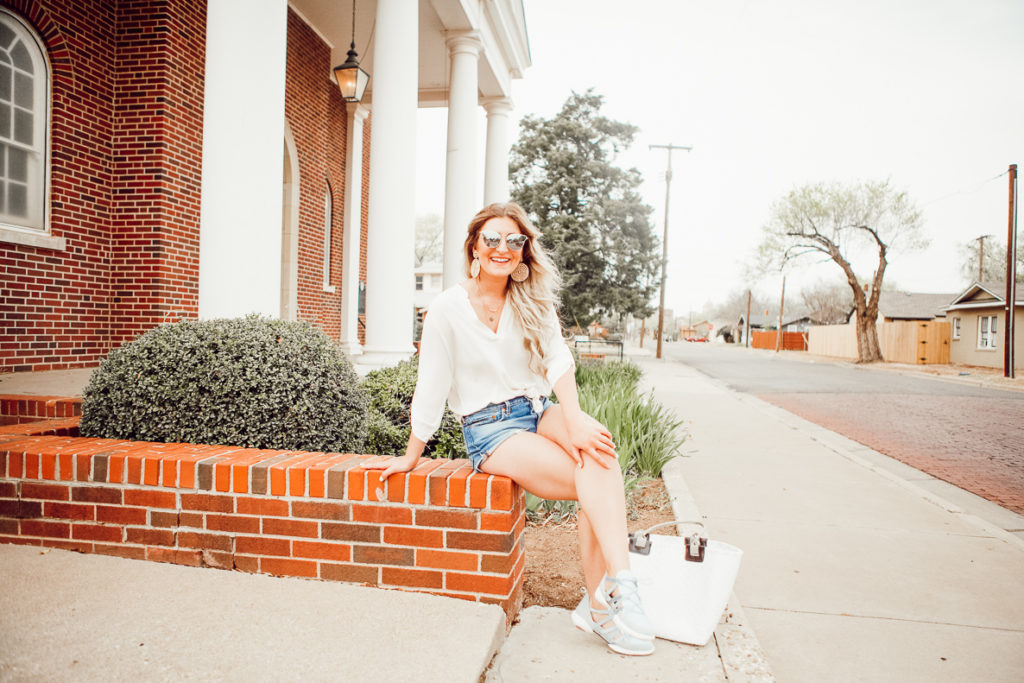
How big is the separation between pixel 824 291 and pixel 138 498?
8898cm

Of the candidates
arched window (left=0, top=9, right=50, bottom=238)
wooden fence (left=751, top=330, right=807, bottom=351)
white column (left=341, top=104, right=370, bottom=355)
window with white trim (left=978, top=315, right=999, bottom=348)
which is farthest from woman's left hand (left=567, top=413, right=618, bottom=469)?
wooden fence (left=751, top=330, right=807, bottom=351)

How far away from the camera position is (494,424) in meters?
2.52

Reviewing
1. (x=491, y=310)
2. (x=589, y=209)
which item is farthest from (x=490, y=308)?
(x=589, y=209)

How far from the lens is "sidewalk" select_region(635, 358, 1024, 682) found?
248 centimetres

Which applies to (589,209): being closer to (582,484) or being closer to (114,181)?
(114,181)

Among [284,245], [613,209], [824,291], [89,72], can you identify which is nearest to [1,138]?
[89,72]

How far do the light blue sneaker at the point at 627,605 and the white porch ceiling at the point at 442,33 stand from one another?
7531 mm

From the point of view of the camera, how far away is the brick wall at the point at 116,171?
595 cm

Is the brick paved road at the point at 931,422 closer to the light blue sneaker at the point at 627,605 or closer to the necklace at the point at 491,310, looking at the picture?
the light blue sneaker at the point at 627,605

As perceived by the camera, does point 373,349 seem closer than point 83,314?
No

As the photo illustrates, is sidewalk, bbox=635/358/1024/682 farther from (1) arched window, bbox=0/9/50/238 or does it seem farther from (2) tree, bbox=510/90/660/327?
(2) tree, bbox=510/90/660/327

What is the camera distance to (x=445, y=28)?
887 cm

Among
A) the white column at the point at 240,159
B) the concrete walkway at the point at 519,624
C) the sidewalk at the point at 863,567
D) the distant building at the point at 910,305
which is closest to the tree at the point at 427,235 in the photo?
the distant building at the point at 910,305

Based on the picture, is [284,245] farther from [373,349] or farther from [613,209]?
[613,209]
